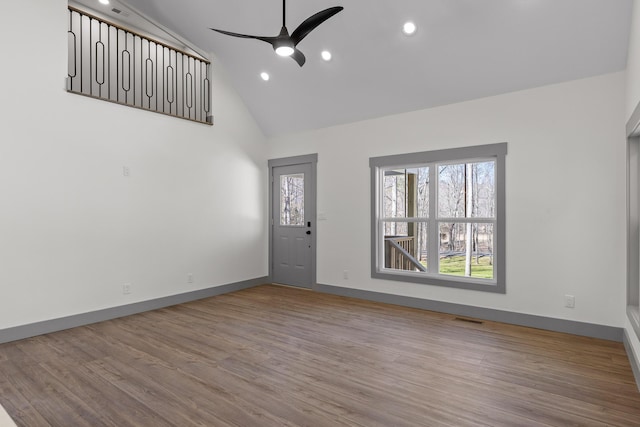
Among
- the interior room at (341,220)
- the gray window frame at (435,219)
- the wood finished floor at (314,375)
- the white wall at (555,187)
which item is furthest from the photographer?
the gray window frame at (435,219)

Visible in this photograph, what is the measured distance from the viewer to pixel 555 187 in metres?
4.00

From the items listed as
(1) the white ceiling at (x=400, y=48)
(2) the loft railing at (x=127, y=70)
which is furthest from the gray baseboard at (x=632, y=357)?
(2) the loft railing at (x=127, y=70)

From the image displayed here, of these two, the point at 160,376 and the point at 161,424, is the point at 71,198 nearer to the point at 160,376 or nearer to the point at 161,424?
the point at 160,376

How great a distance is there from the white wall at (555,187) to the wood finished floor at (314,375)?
414 millimetres

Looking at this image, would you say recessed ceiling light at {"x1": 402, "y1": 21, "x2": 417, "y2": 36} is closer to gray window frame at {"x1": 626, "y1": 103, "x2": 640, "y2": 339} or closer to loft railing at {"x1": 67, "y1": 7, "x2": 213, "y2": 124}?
gray window frame at {"x1": 626, "y1": 103, "x2": 640, "y2": 339}

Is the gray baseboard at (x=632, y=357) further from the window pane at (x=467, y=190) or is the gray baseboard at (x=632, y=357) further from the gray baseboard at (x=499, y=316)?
the window pane at (x=467, y=190)

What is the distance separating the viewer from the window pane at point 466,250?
4.76m

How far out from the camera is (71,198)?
13.7 feet

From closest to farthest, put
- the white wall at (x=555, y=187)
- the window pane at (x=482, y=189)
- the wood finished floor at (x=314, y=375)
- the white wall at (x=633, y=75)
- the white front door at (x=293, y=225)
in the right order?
the wood finished floor at (x=314, y=375)
the white wall at (x=633, y=75)
the white wall at (x=555, y=187)
the window pane at (x=482, y=189)
the white front door at (x=293, y=225)

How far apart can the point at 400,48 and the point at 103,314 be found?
189 inches

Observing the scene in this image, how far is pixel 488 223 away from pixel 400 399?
9.37ft

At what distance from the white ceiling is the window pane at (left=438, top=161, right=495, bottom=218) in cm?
92

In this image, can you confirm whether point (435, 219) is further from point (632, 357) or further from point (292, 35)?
point (292, 35)

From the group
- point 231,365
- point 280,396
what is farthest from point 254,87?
point 280,396
